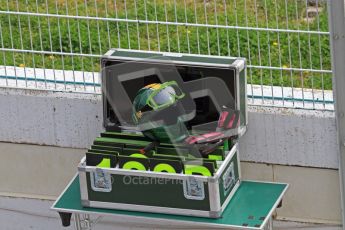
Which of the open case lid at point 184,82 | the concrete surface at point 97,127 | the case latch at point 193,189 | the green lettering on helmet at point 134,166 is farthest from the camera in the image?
the concrete surface at point 97,127

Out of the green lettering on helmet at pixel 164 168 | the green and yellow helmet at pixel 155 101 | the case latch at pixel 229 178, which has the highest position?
the green and yellow helmet at pixel 155 101

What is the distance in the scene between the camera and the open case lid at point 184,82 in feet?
16.5

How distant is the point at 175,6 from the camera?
535cm

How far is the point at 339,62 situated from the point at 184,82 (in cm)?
70

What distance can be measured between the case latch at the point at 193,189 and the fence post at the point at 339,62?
76 cm

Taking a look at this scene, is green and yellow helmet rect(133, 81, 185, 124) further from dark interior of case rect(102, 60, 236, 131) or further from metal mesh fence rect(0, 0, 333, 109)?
metal mesh fence rect(0, 0, 333, 109)

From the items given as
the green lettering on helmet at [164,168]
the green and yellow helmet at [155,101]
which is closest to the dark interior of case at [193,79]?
the green and yellow helmet at [155,101]

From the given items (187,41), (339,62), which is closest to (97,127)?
(187,41)

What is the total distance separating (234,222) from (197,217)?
166 mm

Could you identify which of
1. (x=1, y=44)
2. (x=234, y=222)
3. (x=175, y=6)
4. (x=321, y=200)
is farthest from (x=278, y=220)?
(x=1, y=44)

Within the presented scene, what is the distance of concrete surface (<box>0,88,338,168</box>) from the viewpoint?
519cm

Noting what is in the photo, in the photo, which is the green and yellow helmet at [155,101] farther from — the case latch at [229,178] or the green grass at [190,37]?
the green grass at [190,37]

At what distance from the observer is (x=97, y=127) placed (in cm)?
552

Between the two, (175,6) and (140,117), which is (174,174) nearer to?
(140,117)
